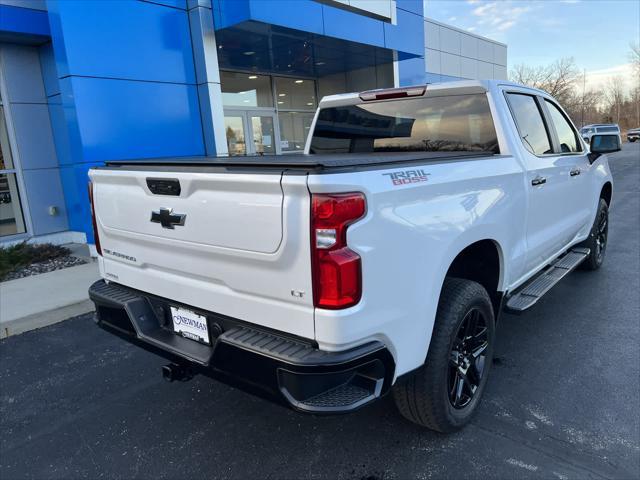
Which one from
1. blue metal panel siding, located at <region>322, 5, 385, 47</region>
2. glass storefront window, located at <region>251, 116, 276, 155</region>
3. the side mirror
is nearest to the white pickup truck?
the side mirror

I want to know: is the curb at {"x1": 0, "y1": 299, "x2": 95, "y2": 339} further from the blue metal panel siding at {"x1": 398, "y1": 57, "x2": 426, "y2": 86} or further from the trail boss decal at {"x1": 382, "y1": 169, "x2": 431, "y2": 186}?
the blue metal panel siding at {"x1": 398, "y1": 57, "x2": 426, "y2": 86}

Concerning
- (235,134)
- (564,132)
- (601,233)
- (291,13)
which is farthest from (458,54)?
(564,132)

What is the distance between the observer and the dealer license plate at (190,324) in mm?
2520

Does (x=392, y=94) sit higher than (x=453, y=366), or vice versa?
(x=392, y=94)

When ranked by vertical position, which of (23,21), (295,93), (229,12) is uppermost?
(229,12)

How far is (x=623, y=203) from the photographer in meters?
11.0

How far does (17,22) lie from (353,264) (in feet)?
28.3

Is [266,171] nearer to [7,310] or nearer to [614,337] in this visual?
[614,337]

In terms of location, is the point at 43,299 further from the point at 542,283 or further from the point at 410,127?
the point at 542,283

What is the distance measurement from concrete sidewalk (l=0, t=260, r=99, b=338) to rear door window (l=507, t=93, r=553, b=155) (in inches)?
186

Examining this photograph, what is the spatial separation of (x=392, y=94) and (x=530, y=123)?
1.15 m

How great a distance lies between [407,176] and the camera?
2225 millimetres

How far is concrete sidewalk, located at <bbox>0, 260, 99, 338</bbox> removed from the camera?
495 centimetres

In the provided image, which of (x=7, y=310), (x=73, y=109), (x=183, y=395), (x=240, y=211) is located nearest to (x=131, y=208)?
(x=240, y=211)
